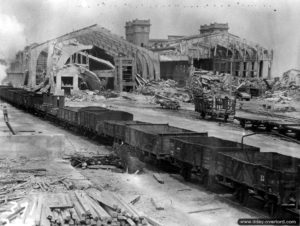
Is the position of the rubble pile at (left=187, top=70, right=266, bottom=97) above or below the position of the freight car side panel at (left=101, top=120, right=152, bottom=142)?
above

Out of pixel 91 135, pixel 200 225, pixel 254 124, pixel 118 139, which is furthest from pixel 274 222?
pixel 254 124

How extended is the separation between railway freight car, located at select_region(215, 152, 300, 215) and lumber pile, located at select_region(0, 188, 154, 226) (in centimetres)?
358

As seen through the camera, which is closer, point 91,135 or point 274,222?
point 274,222

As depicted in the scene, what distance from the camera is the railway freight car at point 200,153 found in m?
14.6

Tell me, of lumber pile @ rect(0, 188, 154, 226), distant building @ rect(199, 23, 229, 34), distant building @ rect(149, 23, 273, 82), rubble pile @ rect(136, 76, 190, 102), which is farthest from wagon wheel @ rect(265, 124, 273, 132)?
distant building @ rect(199, 23, 229, 34)

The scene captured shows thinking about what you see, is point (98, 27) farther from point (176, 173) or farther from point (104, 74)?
point (176, 173)

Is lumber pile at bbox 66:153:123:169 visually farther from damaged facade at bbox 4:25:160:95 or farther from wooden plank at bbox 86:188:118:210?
damaged facade at bbox 4:25:160:95

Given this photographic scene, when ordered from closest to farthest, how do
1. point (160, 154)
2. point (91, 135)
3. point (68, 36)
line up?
1. point (160, 154)
2. point (91, 135)
3. point (68, 36)

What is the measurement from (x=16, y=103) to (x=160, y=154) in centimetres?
3538

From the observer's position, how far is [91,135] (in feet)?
88.5

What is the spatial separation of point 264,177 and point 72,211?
5.28 m

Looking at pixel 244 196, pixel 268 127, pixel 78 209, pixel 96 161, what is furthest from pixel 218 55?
pixel 78 209

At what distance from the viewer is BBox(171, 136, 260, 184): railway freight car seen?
14609 mm

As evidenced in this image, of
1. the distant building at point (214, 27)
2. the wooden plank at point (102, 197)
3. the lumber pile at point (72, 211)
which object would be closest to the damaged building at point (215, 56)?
the distant building at point (214, 27)
